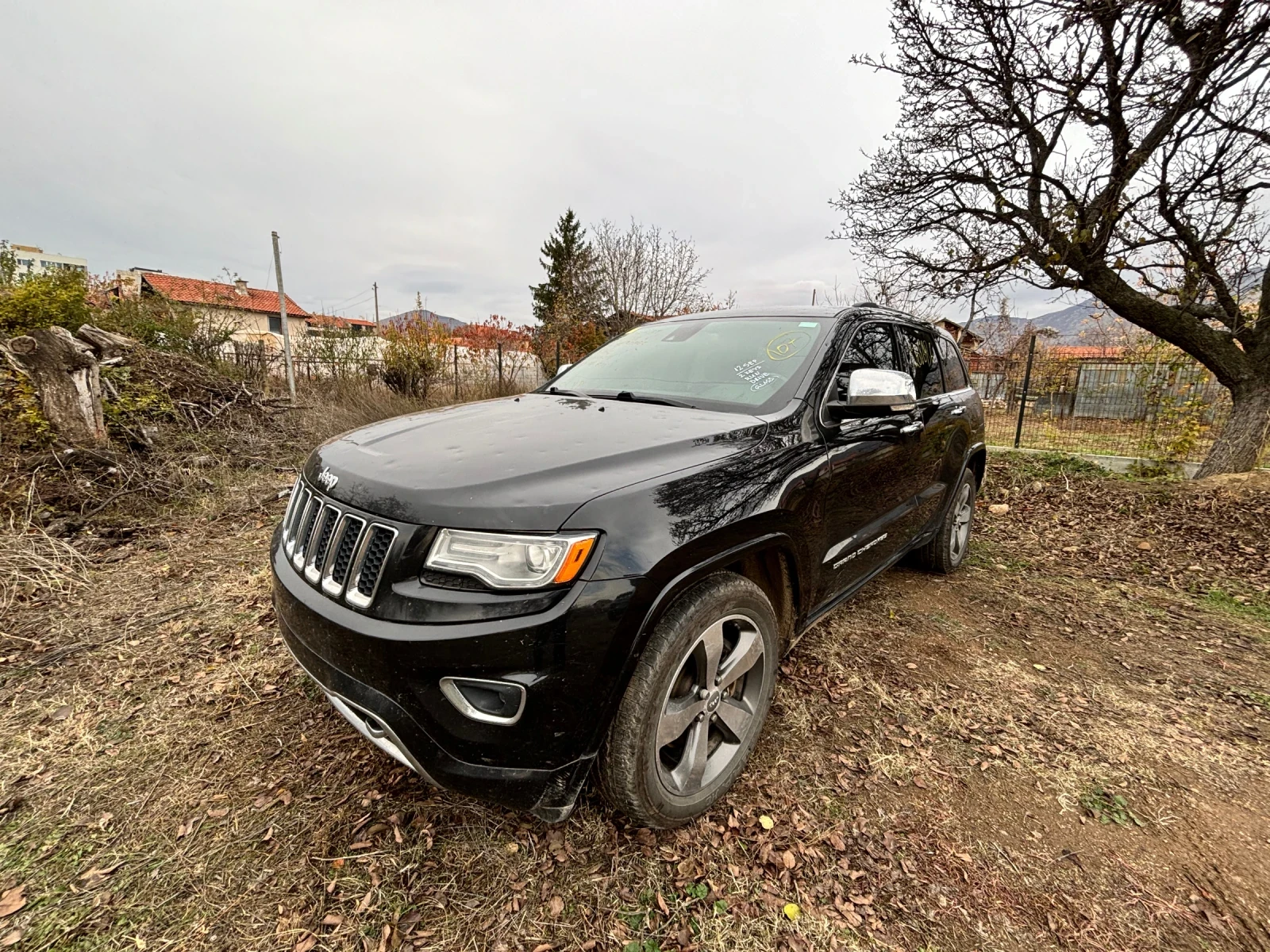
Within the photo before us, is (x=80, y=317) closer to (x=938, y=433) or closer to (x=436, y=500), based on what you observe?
(x=436, y=500)

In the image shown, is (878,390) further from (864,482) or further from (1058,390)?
(1058,390)

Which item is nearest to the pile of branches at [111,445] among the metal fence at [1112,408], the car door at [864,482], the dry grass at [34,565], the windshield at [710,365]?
the dry grass at [34,565]

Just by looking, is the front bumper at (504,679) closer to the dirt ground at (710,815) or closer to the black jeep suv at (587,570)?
the black jeep suv at (587,570)

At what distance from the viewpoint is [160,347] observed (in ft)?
27.9

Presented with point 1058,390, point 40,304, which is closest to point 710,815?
point 40,304

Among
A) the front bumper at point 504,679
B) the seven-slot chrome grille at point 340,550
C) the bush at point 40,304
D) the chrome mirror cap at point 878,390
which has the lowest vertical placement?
the front bumper at point 504,679

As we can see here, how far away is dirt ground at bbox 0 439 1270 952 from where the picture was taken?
157cm

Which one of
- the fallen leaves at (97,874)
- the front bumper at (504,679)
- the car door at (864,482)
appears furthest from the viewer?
the car door at (864,482)

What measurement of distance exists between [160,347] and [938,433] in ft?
35.1

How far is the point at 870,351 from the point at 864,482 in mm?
802

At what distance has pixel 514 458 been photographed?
1.66 meters

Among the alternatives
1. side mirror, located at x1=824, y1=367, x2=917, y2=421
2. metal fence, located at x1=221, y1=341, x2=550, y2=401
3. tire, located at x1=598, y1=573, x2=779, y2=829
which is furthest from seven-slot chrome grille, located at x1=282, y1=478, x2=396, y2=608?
metal fence, located at x1=221, y1=341, x2=550, y2=401

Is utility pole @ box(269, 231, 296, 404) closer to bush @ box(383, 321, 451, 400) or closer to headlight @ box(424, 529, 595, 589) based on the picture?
bush @ box(383, 321, 451, 400)

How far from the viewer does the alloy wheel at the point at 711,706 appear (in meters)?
1.75
